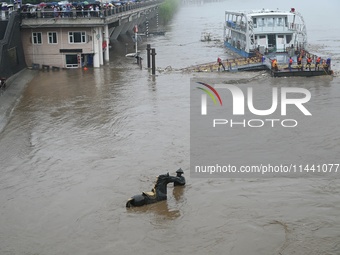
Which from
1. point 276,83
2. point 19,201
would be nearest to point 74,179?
point 19,201

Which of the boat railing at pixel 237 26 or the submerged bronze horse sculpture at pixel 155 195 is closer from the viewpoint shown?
the submerged bronze horse sculpture at pixel 155 195

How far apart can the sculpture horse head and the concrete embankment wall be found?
20503 millimetres

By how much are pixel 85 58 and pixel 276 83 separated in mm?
15266

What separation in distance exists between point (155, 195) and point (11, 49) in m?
24.5

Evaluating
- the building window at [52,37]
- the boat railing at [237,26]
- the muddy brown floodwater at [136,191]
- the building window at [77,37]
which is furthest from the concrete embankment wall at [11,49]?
the boat railing at [237,26]

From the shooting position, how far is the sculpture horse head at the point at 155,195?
50.0 feet

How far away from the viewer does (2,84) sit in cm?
3109

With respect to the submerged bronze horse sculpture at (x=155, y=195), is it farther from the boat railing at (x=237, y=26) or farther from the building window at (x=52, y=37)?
the boat railing at (x=237, y=26)

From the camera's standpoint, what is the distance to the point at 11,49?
36625 mm

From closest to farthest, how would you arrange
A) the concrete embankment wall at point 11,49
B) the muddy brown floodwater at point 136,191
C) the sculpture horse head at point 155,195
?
the muddy brown floodwater at point 136,191 < the sculpture horse head at point 155,195 < the concrete embankment wall at point 11,49

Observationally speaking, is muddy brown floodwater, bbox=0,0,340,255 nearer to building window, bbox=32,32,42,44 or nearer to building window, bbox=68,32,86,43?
building window, bbox=68,32,86,43

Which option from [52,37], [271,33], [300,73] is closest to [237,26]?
[271,33]

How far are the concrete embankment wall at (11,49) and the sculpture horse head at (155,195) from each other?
20.5 m

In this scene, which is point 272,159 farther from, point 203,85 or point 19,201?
point 203,85
